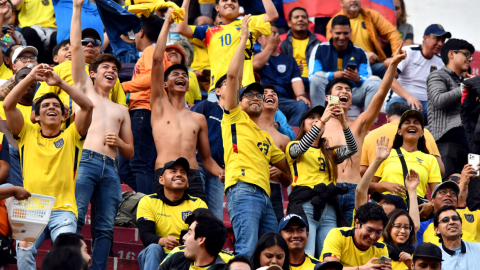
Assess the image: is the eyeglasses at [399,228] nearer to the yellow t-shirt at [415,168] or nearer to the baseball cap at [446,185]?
the yellow t-shirt at [415,168]

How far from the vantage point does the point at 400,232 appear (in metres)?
6.61

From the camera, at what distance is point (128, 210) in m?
7.20

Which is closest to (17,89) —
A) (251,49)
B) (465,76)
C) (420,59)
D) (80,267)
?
(80,267)

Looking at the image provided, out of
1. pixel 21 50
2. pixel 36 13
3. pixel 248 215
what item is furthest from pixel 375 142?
pixel 36 13

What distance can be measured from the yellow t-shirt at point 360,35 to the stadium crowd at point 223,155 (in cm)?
158

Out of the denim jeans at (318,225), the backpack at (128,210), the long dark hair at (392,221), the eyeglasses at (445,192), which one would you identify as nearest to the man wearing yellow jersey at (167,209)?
the backpack at (128,210)

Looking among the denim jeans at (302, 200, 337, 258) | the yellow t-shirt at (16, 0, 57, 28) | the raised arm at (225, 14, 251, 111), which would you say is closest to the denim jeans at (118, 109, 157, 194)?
the raised arm at (225, 14, 251, 111)

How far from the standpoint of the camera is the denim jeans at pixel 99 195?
241 inches

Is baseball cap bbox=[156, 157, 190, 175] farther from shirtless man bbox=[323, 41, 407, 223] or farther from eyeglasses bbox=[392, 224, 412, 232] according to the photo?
eyeglasses bbox=[392, 224, 412, 232]

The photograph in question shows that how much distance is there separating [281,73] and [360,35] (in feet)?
6.28

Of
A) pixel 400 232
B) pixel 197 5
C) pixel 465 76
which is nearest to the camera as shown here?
pixel 400 232

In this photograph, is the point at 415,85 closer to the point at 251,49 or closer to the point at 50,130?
the point at 251,49

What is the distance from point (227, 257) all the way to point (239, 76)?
221 cm

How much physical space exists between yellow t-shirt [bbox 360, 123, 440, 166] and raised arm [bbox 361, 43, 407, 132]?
421mm
